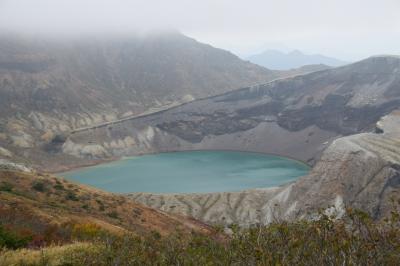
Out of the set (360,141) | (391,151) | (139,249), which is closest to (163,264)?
(139,249)

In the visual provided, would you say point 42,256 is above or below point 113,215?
above

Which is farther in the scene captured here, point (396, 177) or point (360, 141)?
point (360, 141)

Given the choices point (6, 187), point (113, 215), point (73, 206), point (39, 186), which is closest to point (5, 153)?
point (39, 186)

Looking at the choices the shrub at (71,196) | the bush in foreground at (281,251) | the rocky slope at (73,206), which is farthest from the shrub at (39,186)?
the bush in foreground at (281,251)

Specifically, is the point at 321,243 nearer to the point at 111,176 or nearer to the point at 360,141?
the point at 360,141

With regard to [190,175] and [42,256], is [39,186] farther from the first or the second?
[190,175]

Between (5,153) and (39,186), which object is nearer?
(39,186)

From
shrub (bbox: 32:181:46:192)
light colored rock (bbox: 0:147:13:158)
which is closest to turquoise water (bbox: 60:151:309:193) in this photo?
light colored rock (bbox: 0:147:13:158)
